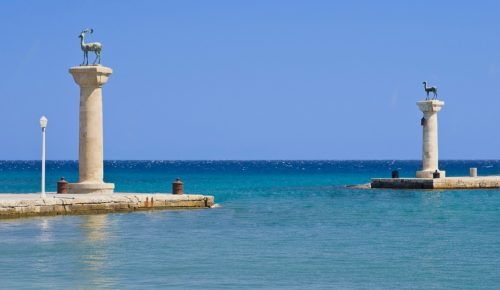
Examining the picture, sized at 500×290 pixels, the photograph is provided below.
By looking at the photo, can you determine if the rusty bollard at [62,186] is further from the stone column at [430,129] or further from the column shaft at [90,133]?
the stone column at [430,129]

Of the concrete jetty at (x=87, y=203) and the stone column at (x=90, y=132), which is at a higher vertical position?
the stone column at (x=90, y=132)

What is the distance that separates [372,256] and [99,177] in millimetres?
16558

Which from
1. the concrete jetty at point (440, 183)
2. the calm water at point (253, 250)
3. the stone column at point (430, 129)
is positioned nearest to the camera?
the calm water at point (253, 250)

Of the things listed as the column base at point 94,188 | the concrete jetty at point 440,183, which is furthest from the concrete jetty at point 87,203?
the concrete jetty at point 440,183

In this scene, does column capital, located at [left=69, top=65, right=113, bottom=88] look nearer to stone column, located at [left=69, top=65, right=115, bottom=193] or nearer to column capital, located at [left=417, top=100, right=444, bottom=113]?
stone column, located at [left=69, top=65, right=115, bottom=193]

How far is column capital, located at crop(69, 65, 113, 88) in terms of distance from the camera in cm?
3859

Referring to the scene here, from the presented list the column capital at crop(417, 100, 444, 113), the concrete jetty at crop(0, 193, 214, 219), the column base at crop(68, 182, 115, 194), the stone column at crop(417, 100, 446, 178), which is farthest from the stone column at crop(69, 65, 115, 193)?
the stone column at crop(417, 100, 446, 178)

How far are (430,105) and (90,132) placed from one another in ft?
88.8

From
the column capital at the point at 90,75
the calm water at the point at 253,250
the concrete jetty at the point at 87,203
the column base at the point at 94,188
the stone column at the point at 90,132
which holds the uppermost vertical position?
the column capital at the point at 90,75

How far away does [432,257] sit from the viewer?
24922 millimetres

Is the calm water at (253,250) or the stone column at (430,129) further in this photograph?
the stone column at (430,129)

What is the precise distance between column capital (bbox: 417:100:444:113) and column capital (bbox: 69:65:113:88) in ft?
87.1

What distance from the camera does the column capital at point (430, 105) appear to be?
60.9 metres

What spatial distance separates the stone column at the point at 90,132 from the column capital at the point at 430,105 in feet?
86.8
